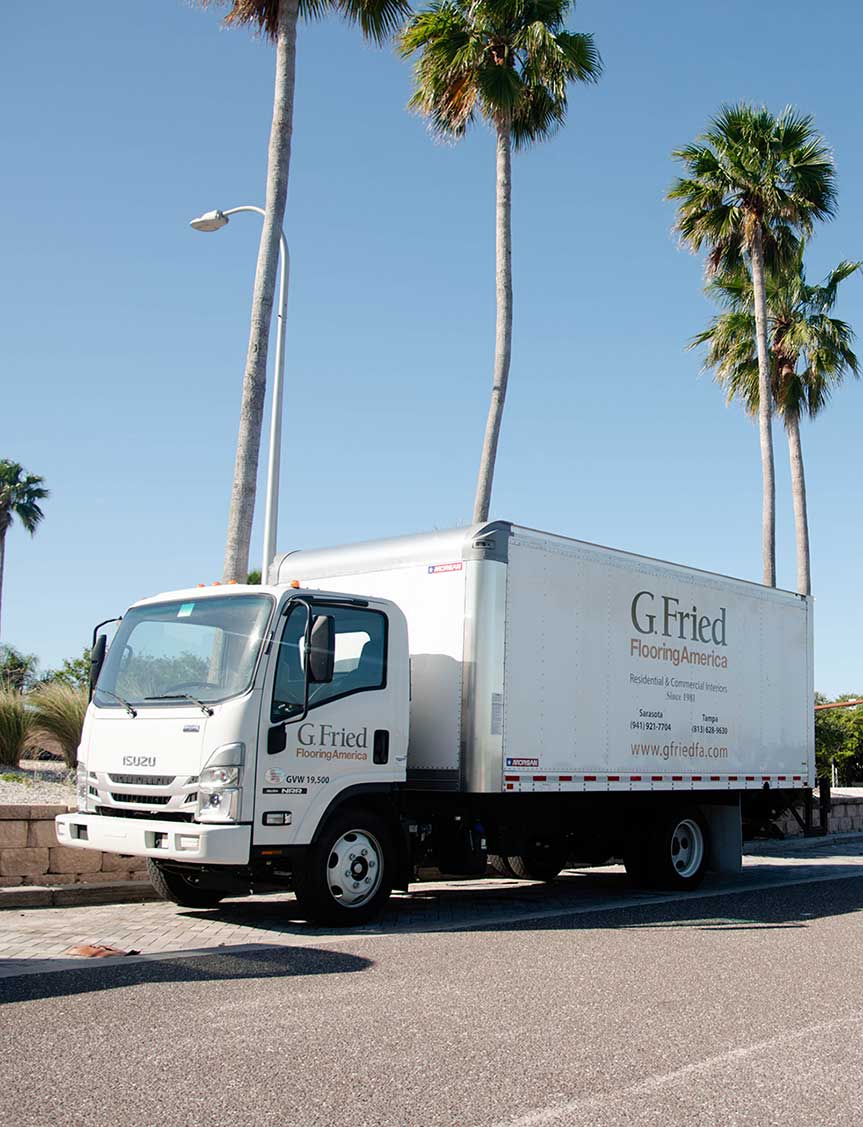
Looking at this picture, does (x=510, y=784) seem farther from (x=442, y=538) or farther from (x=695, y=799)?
(x=695, y=799)

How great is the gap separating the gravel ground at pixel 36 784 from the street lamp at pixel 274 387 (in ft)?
11.4

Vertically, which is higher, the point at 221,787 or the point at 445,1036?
the point at 221,787

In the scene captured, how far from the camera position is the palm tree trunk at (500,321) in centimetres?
1825

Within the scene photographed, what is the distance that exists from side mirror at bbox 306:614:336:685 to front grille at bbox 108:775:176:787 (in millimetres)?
1303

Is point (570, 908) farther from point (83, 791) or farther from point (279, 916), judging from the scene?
point (83, 791)

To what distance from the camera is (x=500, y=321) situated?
19.2 metres

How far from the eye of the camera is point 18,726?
15891 mm

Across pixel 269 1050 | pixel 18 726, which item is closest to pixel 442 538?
pixel 269 1050

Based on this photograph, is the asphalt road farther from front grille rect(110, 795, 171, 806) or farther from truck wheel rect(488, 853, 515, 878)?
truck wheel rect(488, 853, 515, 878)

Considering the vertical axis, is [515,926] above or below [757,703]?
below

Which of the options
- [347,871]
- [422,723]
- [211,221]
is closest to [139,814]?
[347,871]

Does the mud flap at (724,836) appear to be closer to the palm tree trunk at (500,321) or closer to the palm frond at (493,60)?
the palm tree trunk at (500,321)

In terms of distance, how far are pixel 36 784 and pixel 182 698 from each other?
5.71m

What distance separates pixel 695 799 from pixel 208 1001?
25.4 feet
